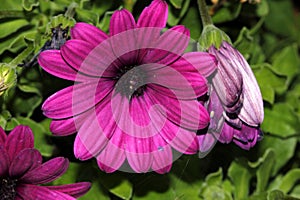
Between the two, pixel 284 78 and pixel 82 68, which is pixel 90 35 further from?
pixel 284 78

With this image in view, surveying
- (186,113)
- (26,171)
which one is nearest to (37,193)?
(26,171)

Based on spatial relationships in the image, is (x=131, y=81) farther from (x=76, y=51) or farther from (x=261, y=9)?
(x=261, y=9)

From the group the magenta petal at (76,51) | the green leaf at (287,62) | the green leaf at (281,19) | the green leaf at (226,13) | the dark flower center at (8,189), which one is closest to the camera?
the magenta petal at (76,51)

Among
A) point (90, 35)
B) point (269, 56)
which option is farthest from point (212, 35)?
point (269, 56)

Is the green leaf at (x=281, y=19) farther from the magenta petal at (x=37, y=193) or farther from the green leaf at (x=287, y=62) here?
the magenta petal at (x=37, y=193)

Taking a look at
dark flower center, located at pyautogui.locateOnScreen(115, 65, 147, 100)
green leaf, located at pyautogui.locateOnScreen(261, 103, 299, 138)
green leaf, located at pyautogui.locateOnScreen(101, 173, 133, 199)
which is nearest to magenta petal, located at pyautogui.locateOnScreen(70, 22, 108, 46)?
dark flower center, located at pyautogui.locateOnScreen(115, 65, 147, 100)

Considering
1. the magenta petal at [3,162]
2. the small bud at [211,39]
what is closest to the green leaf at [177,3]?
the small bud at [211,39]
